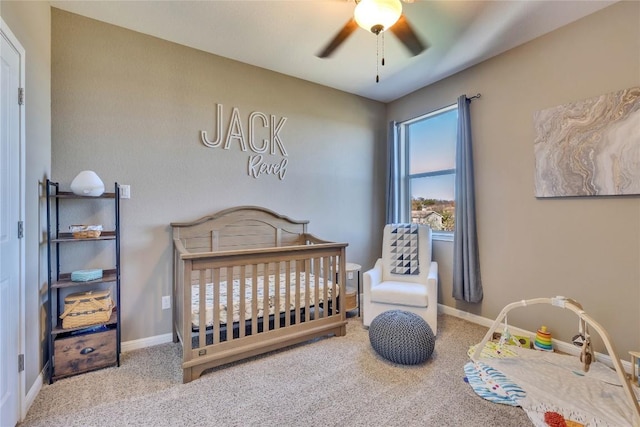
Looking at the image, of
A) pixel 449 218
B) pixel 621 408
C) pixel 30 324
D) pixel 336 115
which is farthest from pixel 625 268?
pixel 30 324

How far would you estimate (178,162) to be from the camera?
106 inches

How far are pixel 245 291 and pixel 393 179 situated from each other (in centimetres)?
249

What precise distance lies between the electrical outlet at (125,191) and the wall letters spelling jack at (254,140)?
0.77 meters

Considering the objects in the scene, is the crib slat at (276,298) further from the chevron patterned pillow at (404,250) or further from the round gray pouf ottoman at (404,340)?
the chevron patterned pillow at (404,250)

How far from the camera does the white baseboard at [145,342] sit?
2450 mm

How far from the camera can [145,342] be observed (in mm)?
2533

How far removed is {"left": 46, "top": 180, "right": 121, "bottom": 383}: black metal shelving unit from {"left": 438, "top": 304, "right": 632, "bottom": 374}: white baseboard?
3202 mm

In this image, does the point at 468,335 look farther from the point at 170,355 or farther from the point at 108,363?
the point at 108,363

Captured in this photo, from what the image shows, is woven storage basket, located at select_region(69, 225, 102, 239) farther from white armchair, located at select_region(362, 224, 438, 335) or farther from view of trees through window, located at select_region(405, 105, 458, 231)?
view of trees through window, located at select_region(405, 105, 458, 231)

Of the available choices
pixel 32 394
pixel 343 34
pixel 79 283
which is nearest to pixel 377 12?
pixel 343 34

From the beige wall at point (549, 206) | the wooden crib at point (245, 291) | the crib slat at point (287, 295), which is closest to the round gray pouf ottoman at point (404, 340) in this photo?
the wooden crib at point (245, 291)

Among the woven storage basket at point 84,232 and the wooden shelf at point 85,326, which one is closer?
the wooden shelf at point 85,326

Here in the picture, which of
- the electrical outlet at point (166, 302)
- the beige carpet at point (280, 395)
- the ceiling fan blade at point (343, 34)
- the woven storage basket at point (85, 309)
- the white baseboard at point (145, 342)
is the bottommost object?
the beige carpet at point (280, 395)

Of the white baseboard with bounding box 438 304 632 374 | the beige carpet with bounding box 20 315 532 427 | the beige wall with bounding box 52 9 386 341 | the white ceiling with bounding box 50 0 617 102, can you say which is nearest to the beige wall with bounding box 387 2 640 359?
the white baseboard with bounding box 438 304 632 374
